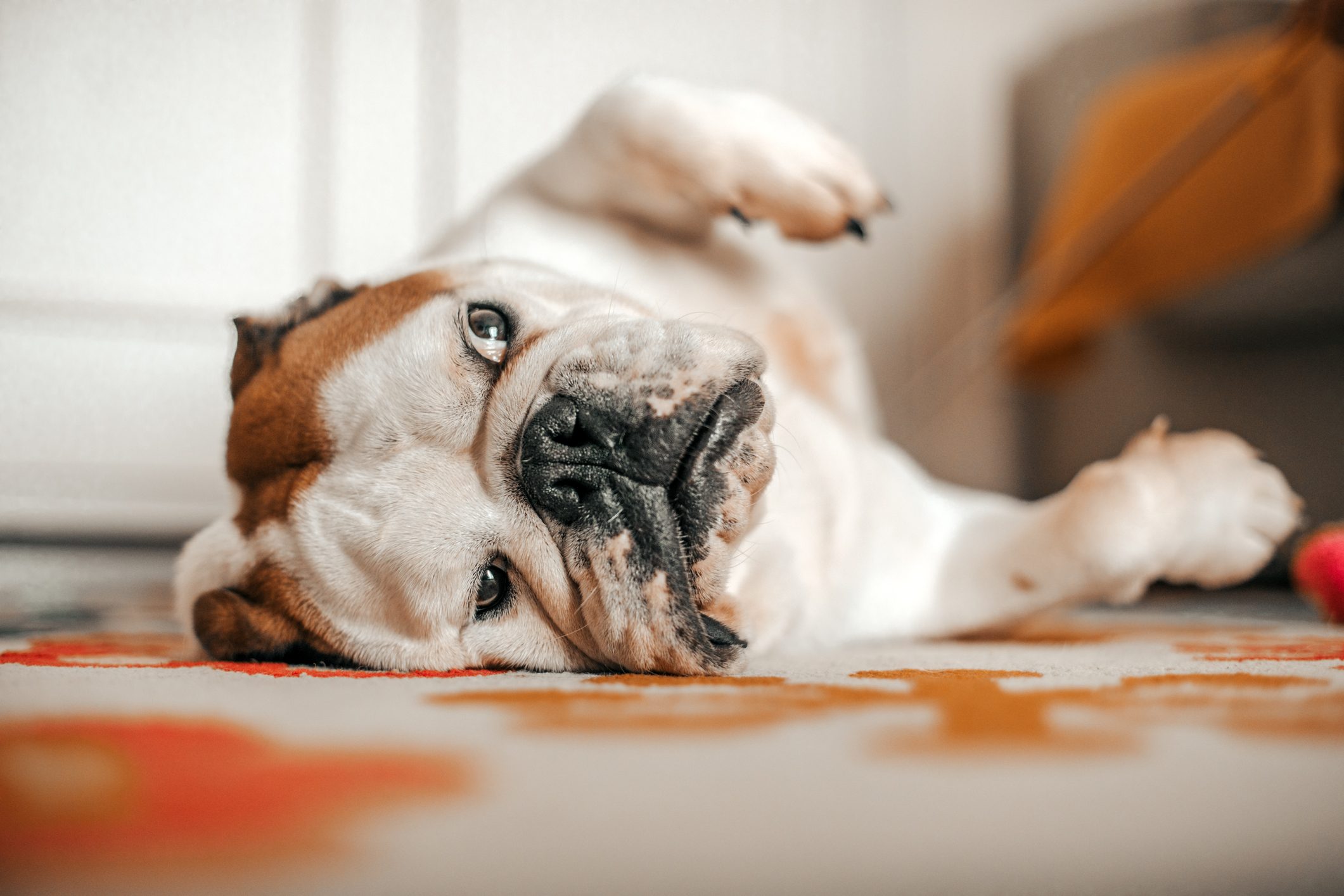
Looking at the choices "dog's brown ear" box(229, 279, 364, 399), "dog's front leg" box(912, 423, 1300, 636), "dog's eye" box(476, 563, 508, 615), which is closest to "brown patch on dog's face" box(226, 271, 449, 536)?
"dog's brown ear" box(229, 279, 364, 399)

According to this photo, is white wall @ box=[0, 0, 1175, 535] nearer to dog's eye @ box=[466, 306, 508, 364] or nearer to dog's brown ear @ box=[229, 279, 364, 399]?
dog's brown ear @ box=[229, 279, 364, 399]

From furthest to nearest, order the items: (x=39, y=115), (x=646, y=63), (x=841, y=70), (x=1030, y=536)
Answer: (x=841, y=70) → (x=646, y=63) → (x=39, y=115) → (x=1030, y=536)

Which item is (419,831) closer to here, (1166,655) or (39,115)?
(1166,655)

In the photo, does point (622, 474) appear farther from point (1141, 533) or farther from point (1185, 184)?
point (1185, 184)

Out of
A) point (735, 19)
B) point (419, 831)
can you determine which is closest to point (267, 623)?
point (419, 831)

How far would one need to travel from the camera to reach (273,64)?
3533mm

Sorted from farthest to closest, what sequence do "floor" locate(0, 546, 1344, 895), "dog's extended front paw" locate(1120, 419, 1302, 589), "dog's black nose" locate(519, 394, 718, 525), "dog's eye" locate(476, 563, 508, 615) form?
"dog's extended front paw" locate(1120, 419, 1302, 589)
"dog's eye" locate(476, 563, 508, 615)
"dog's black nose" locate(519, 394, 718, 525)
"floor" locate(0, 546, 1344, 895)

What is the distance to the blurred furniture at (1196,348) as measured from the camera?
9.67ft

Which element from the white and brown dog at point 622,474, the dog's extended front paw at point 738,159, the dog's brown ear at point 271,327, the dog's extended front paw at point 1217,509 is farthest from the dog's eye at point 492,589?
the dog's extended front paw at point 1217,509

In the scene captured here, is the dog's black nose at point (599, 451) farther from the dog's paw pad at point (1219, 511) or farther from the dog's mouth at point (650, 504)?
the dog's paw pad at point (1219, 511)

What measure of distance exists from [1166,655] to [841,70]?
3.71 m

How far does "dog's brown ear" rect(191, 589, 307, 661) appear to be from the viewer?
1312mm

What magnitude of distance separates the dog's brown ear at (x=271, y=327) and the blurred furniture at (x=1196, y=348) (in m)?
2.72

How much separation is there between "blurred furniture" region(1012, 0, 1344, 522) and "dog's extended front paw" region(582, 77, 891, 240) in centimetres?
188
